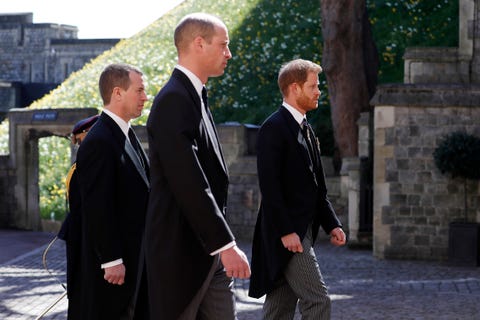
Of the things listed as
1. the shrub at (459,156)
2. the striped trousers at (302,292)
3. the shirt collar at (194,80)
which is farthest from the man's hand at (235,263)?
the shrub at (459,156)

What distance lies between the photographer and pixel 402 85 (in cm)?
1605

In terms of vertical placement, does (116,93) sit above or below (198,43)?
below

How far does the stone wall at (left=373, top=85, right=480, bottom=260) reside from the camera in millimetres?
15992

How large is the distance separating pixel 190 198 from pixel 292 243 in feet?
5.50

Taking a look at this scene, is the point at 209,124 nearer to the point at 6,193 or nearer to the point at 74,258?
the point at 74,258

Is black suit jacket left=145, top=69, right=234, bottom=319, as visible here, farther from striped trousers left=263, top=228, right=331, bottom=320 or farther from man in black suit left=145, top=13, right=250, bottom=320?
striped trousers left=263, top=228, right=331, bottom=320

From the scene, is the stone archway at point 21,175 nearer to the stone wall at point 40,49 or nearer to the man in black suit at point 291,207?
the man in black suit at point 291,207

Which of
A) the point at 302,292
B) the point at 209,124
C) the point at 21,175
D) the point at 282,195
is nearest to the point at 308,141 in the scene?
the point at 282,195

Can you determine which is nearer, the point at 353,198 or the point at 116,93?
the point at 116,93

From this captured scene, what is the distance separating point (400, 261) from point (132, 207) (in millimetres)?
10385

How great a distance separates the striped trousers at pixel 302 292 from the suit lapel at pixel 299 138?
1.23 feet

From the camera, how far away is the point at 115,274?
580 centimetres

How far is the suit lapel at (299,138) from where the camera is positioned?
6.62 meters

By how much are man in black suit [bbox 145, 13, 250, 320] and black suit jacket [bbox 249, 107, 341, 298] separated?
1369 mm
